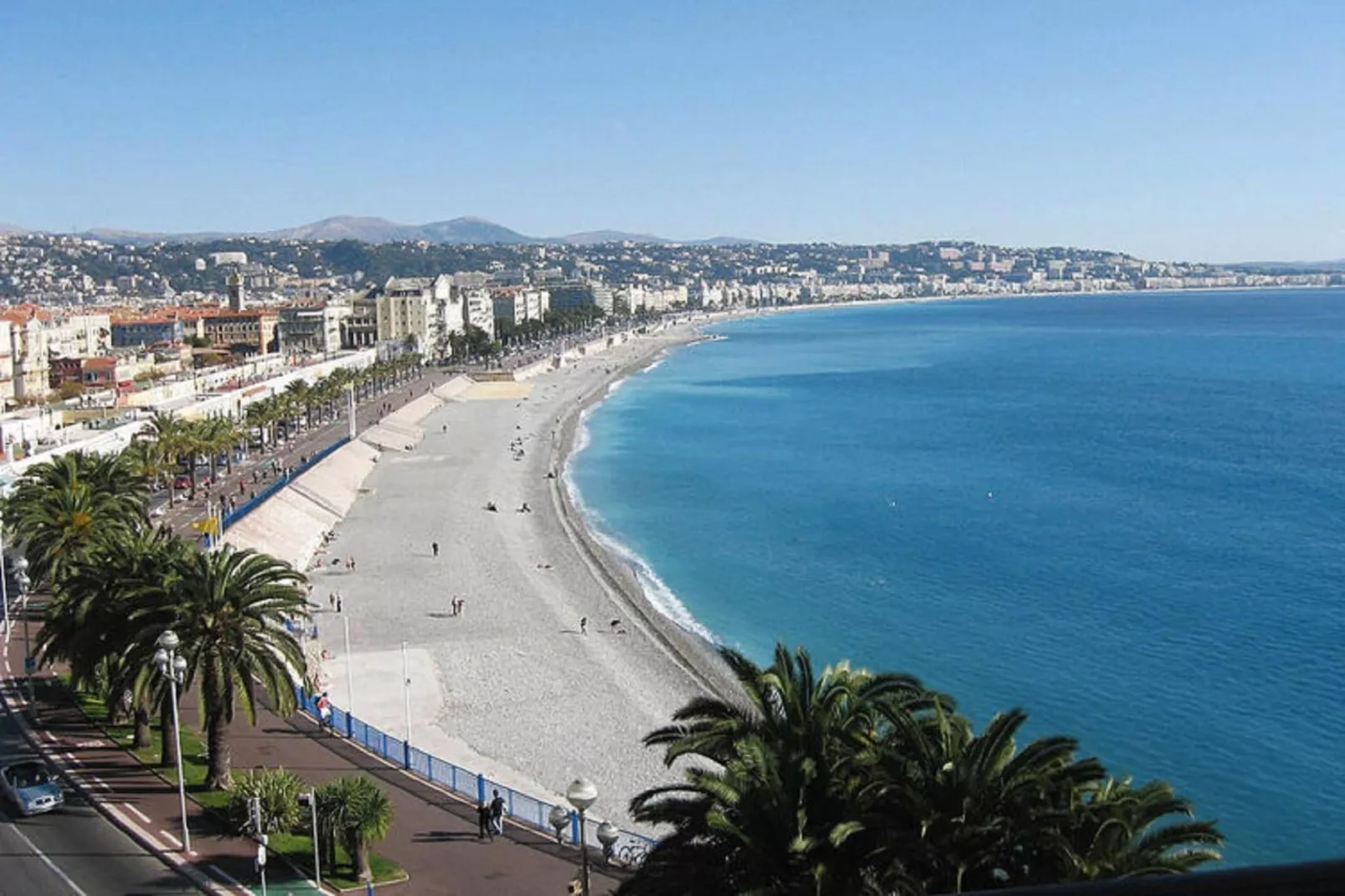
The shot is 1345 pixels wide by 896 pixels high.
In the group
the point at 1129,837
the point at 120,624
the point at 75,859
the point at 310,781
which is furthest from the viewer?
the point at 310,781

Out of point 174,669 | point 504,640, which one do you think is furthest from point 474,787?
point 504,640

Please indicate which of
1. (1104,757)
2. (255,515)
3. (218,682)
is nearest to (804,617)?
(1104,757)

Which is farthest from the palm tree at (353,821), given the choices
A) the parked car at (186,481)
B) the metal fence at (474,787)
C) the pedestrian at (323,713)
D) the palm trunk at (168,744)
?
the parked car at (186,481)

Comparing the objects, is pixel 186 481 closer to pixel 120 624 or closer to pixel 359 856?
pixel 120 624

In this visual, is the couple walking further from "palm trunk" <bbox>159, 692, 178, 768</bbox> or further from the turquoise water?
the turquoise water

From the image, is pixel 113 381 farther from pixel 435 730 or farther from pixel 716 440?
pixel 435 730

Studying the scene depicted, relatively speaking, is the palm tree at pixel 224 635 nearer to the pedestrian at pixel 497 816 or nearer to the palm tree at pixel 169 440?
the pedestrian at pixel 497 816
